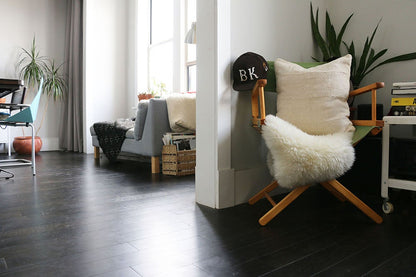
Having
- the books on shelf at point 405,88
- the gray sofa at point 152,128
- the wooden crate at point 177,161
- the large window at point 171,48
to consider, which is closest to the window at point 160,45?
the large window at point 171,48

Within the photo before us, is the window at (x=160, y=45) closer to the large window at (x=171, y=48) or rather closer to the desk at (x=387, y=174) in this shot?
the large window at (x=171, y=48)

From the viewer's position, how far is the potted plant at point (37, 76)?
4.58 meters

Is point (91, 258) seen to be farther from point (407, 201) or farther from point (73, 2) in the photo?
point (73, 2)

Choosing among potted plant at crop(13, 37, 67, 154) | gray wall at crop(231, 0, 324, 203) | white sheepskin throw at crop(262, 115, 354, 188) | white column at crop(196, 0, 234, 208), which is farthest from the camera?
potted plant at crop(13, 37, 67, 154)

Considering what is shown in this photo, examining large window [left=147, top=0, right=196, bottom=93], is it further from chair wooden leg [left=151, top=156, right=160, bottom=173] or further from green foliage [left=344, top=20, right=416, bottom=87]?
green foliage [left=344, top=20, right=416, bottom=87]

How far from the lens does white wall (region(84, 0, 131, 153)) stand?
16.0ft

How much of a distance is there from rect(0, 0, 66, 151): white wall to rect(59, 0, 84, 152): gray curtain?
0.21m

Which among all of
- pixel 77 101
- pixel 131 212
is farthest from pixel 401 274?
pixel 77 101

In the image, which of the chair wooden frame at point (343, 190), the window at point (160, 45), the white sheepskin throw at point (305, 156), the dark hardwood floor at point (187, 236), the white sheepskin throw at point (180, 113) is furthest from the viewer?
the window at point (160, 45)

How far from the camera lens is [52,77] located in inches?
199

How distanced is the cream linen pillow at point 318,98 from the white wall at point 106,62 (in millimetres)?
3750

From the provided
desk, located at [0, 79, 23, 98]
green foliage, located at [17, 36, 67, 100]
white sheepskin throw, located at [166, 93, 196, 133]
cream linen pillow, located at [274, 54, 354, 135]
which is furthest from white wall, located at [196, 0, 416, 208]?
green foliage, located at [17, 36, 67, 100]

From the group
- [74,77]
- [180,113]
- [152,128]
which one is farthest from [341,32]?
[74,77]

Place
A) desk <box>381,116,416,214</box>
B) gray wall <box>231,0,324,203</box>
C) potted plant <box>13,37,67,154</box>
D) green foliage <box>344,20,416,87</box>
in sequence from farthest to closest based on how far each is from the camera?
1. potted plant <box>13,37,67,154</box>
2. green foliage <box>344,20,416,87</box>
3. gray wall <box>231,0,324,203</box>
4. desk <box>381,116,416,214</box>
